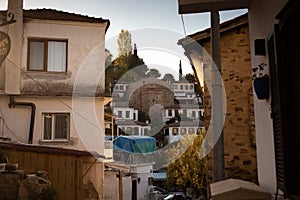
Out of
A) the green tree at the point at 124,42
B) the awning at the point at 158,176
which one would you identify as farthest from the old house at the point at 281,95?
the green tree at the point at 124,42

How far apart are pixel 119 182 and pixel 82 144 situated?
238cm

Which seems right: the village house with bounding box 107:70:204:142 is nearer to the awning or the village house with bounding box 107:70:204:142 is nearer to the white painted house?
the awning

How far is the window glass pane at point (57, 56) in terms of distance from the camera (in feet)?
38.5

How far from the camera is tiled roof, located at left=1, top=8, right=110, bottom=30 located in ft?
38.4

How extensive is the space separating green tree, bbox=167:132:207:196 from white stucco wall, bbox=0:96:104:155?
4745 mm

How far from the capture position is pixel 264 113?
3387mm

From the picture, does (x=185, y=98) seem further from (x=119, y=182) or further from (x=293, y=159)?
(x=293, y=159)

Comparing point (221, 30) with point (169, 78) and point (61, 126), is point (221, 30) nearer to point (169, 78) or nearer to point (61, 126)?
point (61, 126)

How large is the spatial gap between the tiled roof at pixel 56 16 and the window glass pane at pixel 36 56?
0.93 metres

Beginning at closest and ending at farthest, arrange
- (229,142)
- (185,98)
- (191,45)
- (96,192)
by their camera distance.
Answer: (229,142) → (191,45) → (96,192) → (185,98)

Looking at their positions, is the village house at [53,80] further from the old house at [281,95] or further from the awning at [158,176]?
the awning at [158,176]

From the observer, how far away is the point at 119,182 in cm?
1298

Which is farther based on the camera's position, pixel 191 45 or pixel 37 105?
pixel 37 105

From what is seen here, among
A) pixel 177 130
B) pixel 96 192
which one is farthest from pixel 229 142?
pixel 177 130
